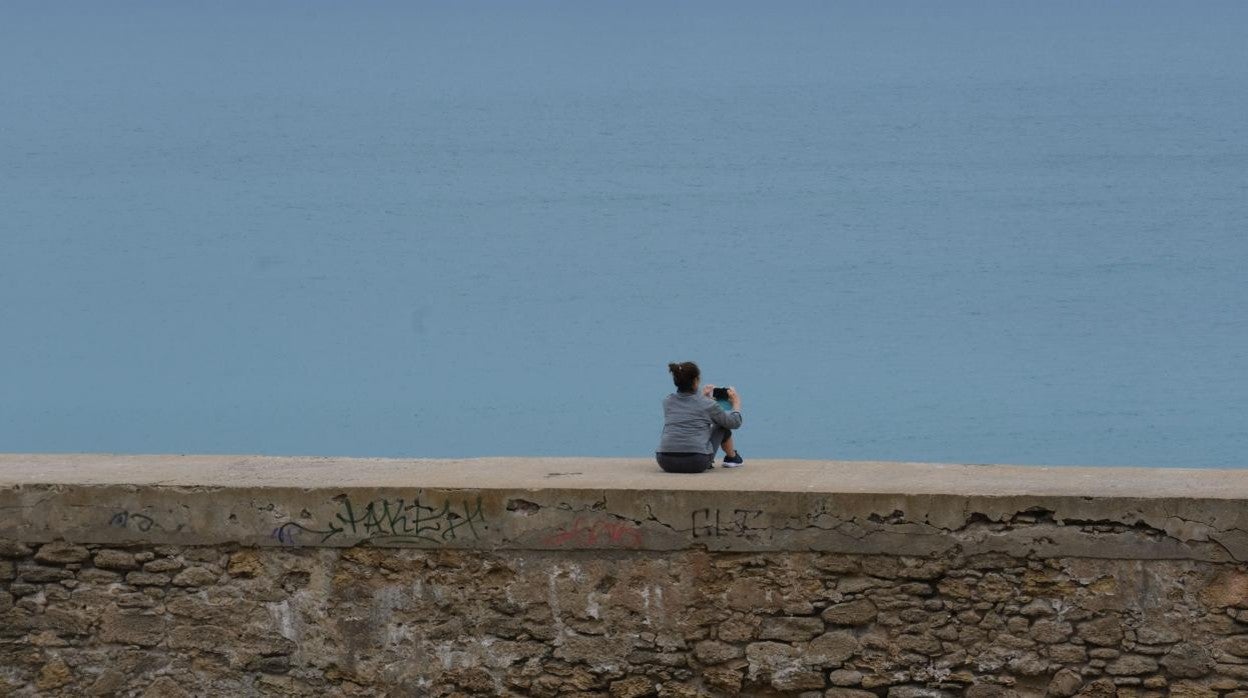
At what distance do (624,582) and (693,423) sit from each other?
34.3 inches

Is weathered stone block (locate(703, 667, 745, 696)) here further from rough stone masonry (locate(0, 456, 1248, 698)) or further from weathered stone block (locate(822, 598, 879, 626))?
weathered stone block (locate(822, 598, 879, 626))

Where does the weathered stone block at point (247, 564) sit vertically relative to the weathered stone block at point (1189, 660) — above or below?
above

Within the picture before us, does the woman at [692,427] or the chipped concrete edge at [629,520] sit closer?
the chipped concrete edge at [629,520]

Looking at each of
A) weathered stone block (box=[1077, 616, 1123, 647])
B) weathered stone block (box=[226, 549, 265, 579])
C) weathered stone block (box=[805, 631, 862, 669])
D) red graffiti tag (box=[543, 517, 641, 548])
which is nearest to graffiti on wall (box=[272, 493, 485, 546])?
weathered stone block (box=[226, 549, 265, 579])

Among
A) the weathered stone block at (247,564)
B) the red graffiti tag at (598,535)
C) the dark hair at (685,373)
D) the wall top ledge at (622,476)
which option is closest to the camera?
the wall top ledge at (622,476)

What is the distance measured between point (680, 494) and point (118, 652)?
2.35 meters

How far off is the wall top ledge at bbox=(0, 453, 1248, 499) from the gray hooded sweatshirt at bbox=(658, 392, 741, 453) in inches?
5.3

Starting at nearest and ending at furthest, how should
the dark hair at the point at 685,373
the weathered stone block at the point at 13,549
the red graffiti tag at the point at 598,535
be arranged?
the red graffiti tag at the point at 598,535
the weathered stone block at the point at 13,549
the dark hair at the point at 685,373

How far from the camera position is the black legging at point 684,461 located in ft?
25.1

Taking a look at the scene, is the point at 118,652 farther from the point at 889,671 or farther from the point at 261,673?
the point at 889,671

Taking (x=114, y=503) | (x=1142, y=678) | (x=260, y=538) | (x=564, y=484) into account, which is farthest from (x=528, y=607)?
(x=1142, y=678)

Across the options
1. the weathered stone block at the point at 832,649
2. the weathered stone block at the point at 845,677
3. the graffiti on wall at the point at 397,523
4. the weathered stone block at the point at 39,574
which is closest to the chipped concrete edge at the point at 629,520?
the graffiti on wall at the point at 397,523

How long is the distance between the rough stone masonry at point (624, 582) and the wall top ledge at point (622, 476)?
0.08 ft

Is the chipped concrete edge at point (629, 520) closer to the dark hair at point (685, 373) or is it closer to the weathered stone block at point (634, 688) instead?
the weathered stone block at point (634, 688)
